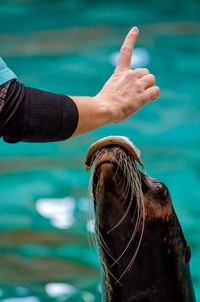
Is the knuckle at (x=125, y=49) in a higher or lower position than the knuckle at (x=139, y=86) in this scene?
higher

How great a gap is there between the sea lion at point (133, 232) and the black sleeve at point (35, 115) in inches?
5.4

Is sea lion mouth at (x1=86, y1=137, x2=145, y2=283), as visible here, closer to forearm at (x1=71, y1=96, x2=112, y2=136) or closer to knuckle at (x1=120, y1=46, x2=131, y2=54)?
forearm at (x1=71, y1=96, x2=112, y2=136)

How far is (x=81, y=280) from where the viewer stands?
5.43 m

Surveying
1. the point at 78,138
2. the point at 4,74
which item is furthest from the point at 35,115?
the point at 78,138

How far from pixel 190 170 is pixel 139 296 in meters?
3.54

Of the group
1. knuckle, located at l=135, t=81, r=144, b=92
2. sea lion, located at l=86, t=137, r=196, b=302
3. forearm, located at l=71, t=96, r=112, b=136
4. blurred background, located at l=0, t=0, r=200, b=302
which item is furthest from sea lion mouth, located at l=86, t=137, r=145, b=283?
blurred background, located at l=0, t=0, r=200, b=302

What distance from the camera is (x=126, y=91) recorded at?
3.09 metres

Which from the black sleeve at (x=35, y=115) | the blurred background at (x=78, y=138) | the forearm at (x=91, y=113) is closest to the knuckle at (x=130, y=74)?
the forearm at (x=91, y=113)

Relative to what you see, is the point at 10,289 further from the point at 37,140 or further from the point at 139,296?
the point at 37,140

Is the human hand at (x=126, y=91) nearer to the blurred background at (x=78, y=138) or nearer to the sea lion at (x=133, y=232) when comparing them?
the sea lion at (x=133, y=232)

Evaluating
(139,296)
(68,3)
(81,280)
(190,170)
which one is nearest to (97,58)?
(68,3)

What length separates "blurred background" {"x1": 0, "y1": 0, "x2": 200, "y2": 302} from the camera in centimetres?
564

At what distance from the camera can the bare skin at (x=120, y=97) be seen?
3.00 meters

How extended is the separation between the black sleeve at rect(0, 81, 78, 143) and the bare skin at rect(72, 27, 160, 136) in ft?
0.27
